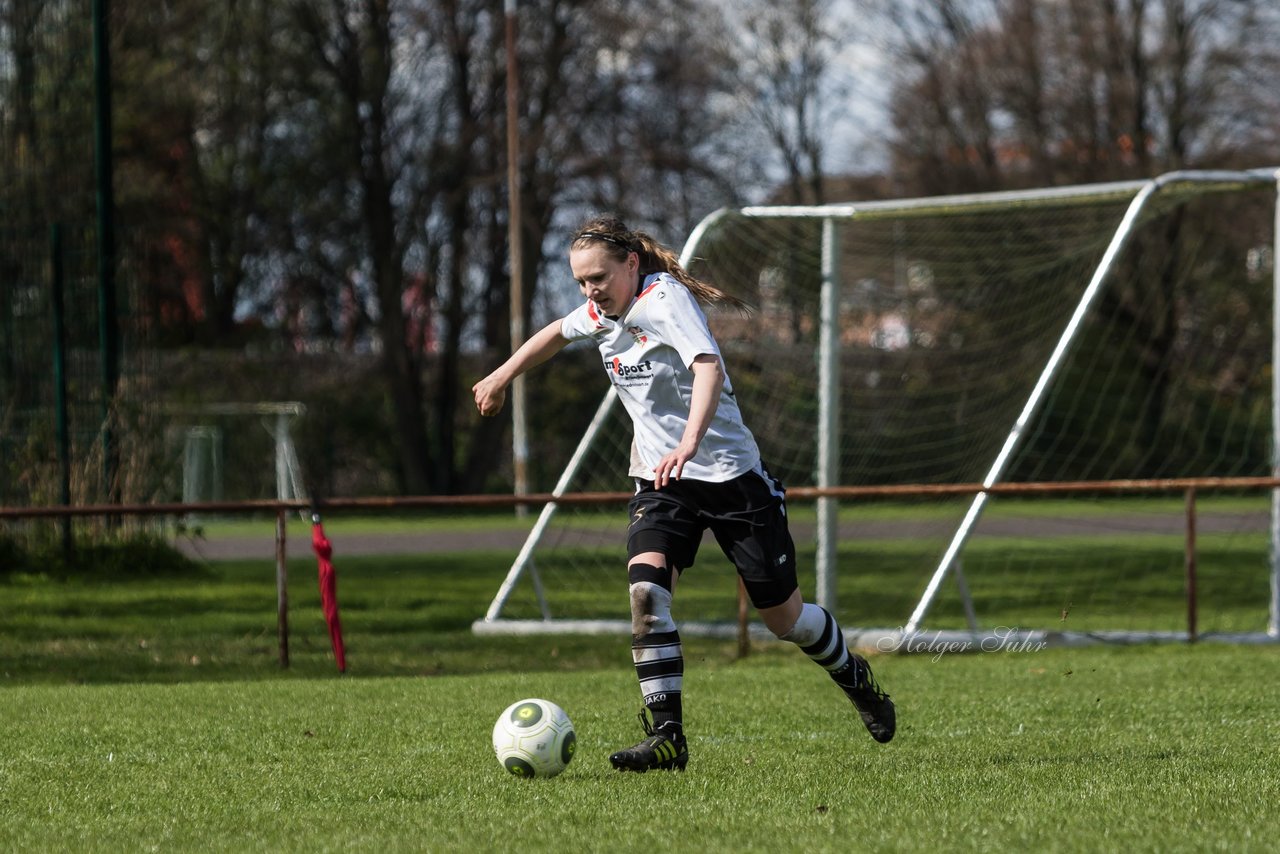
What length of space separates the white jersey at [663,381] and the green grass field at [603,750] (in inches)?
46.4

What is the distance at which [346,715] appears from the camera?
323 inches

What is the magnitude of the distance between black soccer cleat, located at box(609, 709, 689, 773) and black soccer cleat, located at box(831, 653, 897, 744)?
0.77 metres

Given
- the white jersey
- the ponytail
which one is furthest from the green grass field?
the ponytail

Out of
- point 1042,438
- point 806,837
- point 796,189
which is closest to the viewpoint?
point 806,837

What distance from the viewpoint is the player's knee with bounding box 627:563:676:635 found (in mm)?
6125

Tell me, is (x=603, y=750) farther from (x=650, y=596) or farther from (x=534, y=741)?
(x=650, y=596)

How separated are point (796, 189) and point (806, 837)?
35.8 meters

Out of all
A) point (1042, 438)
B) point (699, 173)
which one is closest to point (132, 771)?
point (1042, 438)

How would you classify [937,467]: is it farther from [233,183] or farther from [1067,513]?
[233,183]

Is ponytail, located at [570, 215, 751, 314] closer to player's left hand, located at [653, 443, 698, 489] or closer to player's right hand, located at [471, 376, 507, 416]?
player's right hand, located at [471, 376, 507, 416]

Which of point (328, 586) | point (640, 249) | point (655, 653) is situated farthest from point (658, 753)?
point (328, 586)

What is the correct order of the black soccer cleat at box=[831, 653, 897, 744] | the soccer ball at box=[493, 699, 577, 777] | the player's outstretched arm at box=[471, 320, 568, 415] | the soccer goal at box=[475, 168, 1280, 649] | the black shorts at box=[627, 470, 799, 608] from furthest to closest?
the soccer goal at box=[475, 168, 1280, 649], the black soccer cleat at box=[831, 653, 897, 744], the player's outstretched arm at box=[471, 320, 568, 415], the black shorts at box=[627, 470, 799, 608], the soccer ball at box=[493, 699, 577, 777]

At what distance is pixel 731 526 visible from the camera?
6215 mm

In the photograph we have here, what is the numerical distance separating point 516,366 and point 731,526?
1.04m
